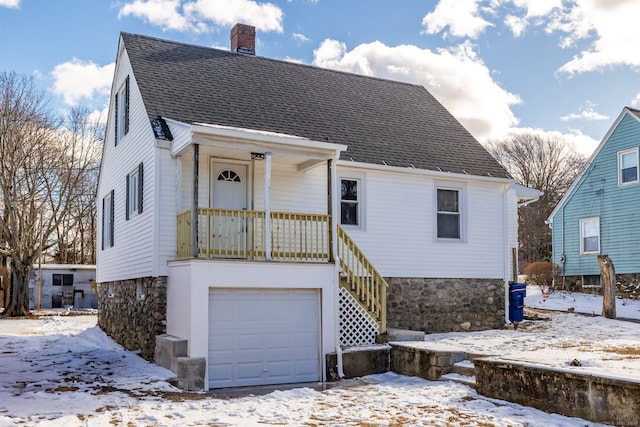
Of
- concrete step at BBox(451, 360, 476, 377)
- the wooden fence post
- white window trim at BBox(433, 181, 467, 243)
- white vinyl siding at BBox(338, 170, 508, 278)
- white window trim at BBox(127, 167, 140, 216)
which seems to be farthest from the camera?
the wooden fence post

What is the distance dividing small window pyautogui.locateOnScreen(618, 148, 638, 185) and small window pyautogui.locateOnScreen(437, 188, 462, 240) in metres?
10.3

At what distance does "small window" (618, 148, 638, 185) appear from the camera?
22.4 m

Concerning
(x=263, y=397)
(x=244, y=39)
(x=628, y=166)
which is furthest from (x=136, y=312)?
(x=628, y=166)

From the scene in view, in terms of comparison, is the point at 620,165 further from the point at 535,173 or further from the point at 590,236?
the point at 535,173

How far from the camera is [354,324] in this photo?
12.2 m

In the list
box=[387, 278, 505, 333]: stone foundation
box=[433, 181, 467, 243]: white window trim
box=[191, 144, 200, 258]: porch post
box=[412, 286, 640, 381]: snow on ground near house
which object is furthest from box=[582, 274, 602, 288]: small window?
box=[191, 144, 200, 258]: porch post

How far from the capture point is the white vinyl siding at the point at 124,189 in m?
12.3

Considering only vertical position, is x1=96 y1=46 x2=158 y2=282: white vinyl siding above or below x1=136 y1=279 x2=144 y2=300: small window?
above

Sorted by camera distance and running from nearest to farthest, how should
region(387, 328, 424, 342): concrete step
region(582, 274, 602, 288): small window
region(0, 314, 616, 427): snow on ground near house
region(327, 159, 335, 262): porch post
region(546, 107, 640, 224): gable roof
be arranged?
region(0, 314, 616, 427): snow on ground near house → region(327, 159, 335, 262): porch post → region(387, 328, 424, 342): concrete step → region(546, 107, 640, 224): gable roof → region(582, 274, 602, 288): small window

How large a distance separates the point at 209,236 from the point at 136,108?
183 inches

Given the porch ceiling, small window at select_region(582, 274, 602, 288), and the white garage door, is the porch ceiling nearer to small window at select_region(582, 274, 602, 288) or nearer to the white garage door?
the white garage door

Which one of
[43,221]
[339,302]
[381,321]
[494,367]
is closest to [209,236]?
[339,302]

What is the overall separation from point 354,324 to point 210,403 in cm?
424

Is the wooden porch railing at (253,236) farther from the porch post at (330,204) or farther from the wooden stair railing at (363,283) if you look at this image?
the wooden stair railing at (363,283)
